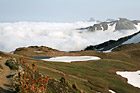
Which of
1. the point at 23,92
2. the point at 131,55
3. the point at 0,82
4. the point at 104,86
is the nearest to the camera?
the point at 23,92

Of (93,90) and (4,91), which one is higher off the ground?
(4,91)

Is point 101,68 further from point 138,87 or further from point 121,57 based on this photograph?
point 121,57

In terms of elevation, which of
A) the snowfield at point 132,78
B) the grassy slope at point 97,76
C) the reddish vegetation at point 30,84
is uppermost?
the reddish vegetation at point 30,84

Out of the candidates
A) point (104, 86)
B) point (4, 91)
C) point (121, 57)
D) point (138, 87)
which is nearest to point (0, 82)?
point (4, 91)

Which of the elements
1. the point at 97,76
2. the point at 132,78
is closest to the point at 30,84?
the point at 97,76

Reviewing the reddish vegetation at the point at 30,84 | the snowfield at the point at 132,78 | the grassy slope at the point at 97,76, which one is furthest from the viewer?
the snowfield at the point at 132,78

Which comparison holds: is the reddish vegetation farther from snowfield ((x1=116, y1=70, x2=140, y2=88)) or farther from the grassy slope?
snowfield ((x1=116, y1=70, x2=140, y2=88))

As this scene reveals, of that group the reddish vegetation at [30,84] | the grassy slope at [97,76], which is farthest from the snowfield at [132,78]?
the reddish vegetation at [30,84]

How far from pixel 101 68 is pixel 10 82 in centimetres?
5036

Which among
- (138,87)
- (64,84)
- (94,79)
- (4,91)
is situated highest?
(4,91)

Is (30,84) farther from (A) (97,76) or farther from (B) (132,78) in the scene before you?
(B) (132,78)

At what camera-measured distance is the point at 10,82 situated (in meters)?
21.6

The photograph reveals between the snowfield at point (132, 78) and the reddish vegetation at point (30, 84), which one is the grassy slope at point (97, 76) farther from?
the reddish vegetation at point (30, 84)

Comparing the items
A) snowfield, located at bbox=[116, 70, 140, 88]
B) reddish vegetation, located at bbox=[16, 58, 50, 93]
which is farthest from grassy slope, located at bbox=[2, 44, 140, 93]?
reddish vegetation, located at bbox=[16, 58, 50, 93]
